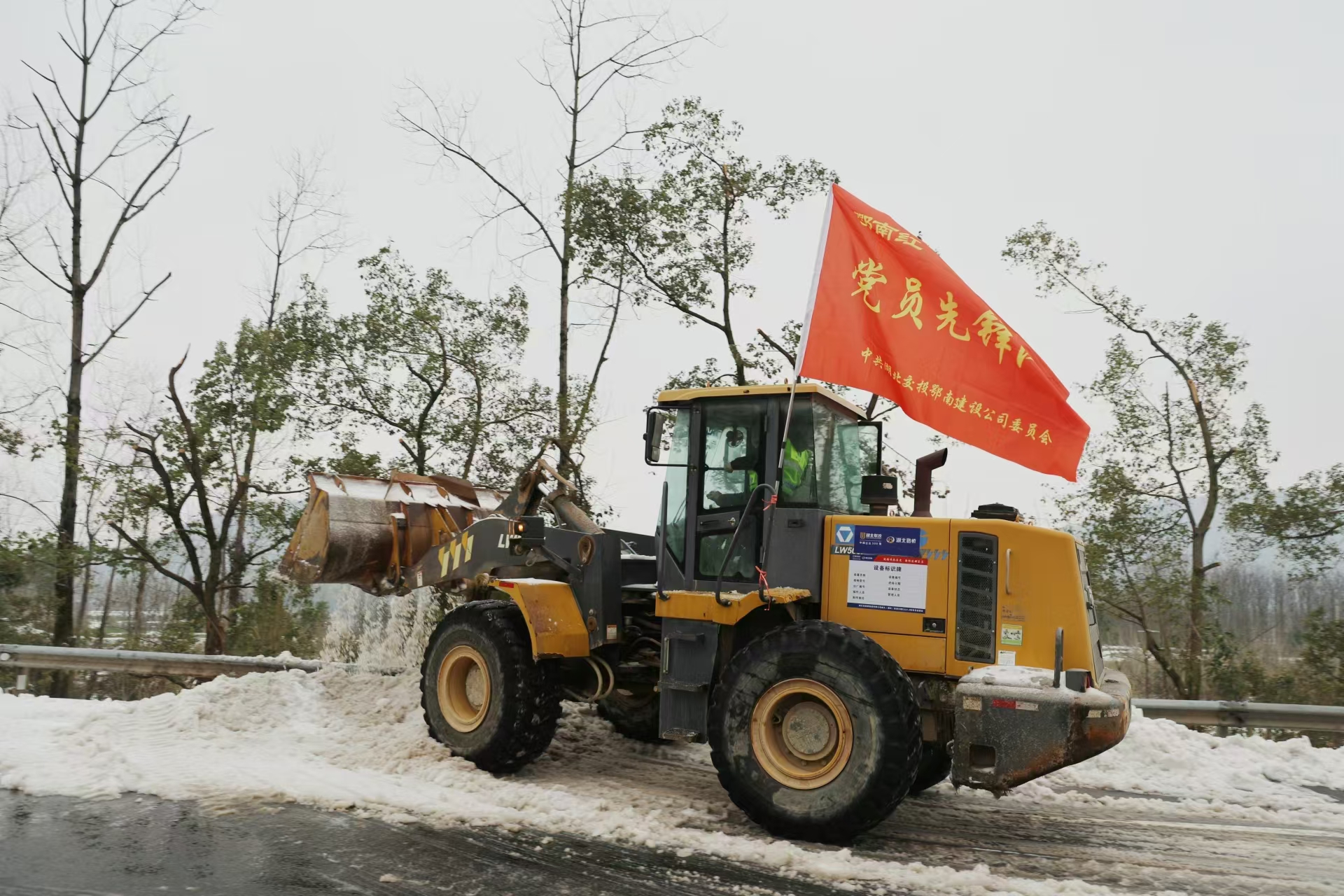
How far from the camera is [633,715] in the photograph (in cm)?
832

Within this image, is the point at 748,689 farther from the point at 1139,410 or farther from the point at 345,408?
the point at 345,408

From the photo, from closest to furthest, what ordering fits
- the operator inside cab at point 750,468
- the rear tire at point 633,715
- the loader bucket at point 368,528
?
the operator inside cab at point 750,468
the rear tire at point 633,715
the loader bucket at point 368,528

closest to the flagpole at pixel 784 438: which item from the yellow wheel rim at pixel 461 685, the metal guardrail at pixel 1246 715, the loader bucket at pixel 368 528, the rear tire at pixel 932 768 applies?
the rear tire at pixel 932 768

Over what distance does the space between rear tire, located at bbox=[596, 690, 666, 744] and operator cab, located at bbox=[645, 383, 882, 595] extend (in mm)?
1695

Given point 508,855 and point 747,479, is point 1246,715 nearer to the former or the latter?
point 747,479

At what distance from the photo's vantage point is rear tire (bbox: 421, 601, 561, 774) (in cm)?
693

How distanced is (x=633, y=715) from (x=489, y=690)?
5.46 ft

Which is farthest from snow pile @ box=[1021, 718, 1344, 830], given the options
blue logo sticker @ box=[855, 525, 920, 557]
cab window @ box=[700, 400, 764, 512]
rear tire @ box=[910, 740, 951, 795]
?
cab window @ box=[700, 400, 764, 512]

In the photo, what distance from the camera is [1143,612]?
14.1m

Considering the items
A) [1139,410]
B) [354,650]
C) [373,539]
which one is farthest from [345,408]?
[1139,410]

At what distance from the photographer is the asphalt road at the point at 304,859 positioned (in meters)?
4.61

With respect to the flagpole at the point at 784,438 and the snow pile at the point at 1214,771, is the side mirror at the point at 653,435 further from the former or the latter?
the snow pile at the point at 1214,771

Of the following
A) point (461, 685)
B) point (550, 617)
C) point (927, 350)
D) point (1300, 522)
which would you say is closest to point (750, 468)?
point (927, 350)

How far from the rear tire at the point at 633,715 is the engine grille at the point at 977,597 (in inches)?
111
